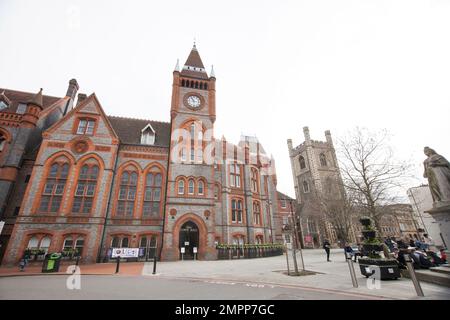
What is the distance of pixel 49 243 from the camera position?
1773cm

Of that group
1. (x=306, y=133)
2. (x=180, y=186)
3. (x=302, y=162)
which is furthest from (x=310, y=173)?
(x=180, y=186)

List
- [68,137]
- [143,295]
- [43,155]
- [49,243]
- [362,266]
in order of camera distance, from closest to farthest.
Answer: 1. [143,295]
2. [362,266]
3. [49,243]
4. [43,155]
5. [68,137]

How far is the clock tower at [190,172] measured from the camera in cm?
2038

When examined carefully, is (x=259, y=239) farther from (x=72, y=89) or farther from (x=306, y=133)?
(x=306, y=133)

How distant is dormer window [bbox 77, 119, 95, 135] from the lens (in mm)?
21966

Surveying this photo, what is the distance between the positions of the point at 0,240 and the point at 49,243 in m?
4.96

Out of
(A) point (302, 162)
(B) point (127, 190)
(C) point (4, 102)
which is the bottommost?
(B) point (127, 190)

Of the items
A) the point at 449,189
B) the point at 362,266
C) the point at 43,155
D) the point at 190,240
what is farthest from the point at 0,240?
the point at 449,189

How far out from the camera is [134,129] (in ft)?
84.6

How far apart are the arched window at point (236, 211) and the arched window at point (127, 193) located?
12.5 meters

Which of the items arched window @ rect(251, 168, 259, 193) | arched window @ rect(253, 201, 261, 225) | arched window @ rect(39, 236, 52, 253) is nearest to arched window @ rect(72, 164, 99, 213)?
arched window @ rect(39, 236, 52, 253)

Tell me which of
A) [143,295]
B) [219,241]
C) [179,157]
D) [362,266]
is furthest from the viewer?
[219,241]

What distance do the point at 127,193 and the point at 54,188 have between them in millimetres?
6394
